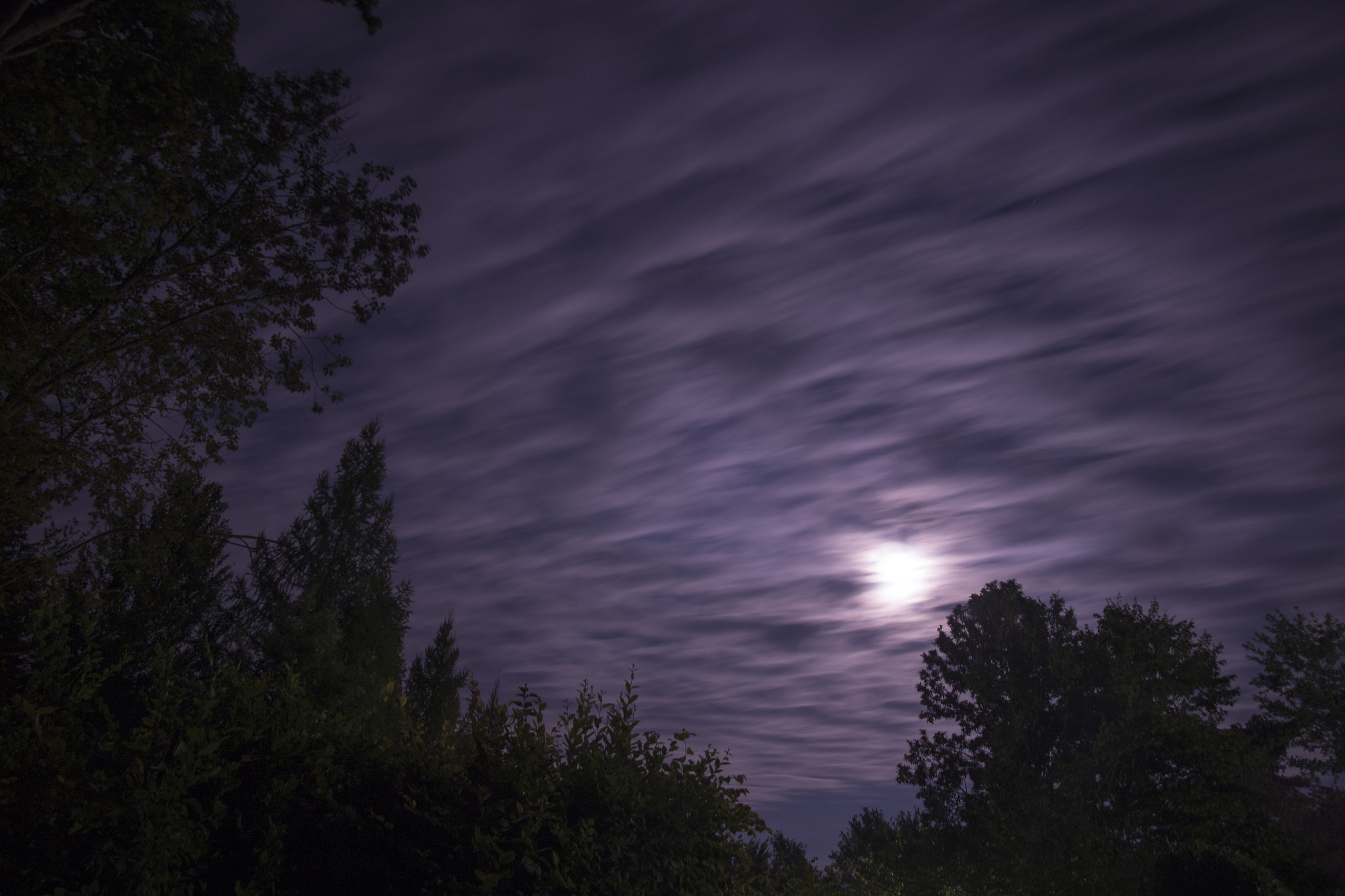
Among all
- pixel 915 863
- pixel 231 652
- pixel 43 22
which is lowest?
pixel 915 863

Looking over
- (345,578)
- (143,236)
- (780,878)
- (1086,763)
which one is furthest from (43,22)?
(1086,763)

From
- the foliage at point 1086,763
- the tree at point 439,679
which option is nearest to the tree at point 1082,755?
the foliage at point 1086,763

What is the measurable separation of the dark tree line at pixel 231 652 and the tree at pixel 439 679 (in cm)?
1460

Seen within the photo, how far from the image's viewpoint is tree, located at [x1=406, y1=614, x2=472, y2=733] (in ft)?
130

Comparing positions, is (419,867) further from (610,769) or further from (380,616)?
(380,616)

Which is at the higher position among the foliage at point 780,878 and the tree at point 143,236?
the tree at point 143,236

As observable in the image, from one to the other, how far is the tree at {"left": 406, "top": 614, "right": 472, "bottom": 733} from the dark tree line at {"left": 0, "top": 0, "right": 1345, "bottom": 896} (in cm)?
1460

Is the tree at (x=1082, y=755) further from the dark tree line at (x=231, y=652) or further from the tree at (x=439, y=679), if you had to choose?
the tree at (x=439, y=679)

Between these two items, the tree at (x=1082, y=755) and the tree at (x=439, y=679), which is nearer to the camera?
the tree at (x=1082, y=755)

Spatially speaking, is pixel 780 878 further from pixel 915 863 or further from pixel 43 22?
pixel 915 863

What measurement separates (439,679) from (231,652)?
17979 millimetres

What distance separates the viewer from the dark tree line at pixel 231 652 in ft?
16.1

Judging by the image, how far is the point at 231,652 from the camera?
84.4 feet

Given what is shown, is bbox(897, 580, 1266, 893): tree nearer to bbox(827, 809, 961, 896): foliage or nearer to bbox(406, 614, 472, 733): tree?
bbox(827, 809, 961, 896): foliage
